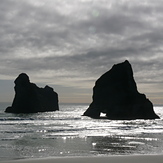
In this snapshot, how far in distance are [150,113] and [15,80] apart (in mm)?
90290

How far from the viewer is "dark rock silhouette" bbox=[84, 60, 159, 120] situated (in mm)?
95000

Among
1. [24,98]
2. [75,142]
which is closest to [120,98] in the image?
[24,98]

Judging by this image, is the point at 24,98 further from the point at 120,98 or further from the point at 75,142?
the point at 75,142

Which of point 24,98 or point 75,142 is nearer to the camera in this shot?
point 75,142

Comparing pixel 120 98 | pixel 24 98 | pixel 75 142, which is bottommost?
pixel 75 142

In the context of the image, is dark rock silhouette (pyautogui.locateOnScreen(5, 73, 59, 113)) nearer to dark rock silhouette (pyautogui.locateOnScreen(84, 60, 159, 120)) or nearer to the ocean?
dark rock silhouette (pyautogui.locateOnScreen(84, 60, 159, 120))

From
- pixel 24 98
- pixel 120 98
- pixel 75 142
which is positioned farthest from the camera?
pixel 24 98

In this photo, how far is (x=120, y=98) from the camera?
10150cm

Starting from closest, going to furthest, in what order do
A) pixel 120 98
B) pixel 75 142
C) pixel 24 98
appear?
1. pixel 75 142
2. pixel 120 98
3. pixel 24 98

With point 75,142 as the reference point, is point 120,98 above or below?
above

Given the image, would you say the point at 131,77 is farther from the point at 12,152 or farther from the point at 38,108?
the point at 12,152

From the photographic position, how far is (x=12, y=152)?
22.9m

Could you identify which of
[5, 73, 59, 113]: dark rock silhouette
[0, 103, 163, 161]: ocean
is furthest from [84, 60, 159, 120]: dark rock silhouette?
[5, 73, 59, 113]: dark rock silhouette

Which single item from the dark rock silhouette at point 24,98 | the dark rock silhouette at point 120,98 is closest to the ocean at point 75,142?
the dark rock silhouette at point 120,98
